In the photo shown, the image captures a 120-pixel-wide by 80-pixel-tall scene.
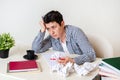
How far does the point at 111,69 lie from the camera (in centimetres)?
109

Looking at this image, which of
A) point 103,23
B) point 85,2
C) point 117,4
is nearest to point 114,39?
point 103,23

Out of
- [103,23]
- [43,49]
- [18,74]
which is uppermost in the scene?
[103,23]

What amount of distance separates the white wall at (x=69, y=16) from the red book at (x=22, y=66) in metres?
1.11

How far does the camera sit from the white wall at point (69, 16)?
7.25 ft

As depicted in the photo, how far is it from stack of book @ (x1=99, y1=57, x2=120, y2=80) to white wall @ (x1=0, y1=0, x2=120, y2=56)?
115cm

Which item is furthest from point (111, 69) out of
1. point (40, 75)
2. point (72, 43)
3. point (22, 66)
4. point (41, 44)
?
point (41, 44)

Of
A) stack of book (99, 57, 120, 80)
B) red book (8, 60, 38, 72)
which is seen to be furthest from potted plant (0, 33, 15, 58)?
stack of book (99, 57, 120, 80)

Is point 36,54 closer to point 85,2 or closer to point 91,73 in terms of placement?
point 91,73

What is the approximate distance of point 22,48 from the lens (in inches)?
75.0

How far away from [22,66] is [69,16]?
125 cm

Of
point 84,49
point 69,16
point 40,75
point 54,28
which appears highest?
point 69,16

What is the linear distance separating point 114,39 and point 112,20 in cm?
23

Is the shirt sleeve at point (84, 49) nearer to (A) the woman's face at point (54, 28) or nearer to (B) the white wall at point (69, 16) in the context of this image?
(A) the woman's face at point (54, 28)

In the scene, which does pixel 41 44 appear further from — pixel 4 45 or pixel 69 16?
pixel 69 16
